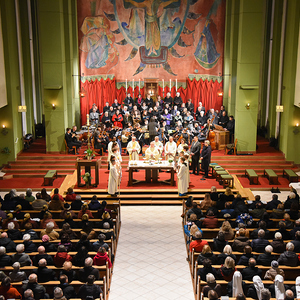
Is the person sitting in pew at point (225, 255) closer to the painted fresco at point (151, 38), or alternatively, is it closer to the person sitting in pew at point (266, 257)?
the person sitting in pew at point (266, 257)

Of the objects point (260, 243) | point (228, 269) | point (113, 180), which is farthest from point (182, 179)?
point (228, 269)

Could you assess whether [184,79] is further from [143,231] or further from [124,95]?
[143,231]

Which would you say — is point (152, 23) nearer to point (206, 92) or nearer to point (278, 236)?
point (206, 92)

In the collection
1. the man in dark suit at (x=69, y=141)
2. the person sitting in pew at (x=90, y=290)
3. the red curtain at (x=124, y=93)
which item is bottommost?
the person sitting in pew at (x=90, y=290)

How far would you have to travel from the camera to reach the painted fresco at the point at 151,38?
2525 cm

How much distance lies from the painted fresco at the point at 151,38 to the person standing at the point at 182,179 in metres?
11.6

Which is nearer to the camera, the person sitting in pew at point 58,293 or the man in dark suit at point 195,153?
the person sitting in pew at point 58,293

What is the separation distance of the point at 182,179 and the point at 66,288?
7.59 metres

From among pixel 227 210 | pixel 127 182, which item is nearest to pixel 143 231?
pixel 227 210

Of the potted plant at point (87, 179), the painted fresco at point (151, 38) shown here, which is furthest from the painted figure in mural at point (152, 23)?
the potted plant at point (87, 179)

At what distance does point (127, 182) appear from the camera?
57.2 ft

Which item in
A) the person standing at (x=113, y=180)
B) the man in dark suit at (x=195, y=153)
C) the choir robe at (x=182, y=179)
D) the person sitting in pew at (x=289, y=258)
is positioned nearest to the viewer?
the person sitting in pew at (x=289, y=258)

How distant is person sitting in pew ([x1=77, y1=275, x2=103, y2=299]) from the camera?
8688 mm

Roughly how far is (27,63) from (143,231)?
13884 millimetres
